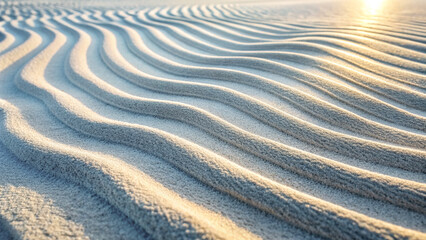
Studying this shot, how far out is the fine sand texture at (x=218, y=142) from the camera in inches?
24.5

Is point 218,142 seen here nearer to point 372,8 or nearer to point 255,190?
point 255,190

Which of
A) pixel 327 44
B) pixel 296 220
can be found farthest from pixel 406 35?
pixel 296 220

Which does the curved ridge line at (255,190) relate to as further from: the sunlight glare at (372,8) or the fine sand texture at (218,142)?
the sunlight glare at (372,8)

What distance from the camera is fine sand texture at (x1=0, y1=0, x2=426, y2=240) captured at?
2.05 feet

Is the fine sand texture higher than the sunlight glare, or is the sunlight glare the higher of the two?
the sunlight glare

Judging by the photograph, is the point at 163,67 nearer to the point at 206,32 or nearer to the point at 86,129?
the point at 86,129

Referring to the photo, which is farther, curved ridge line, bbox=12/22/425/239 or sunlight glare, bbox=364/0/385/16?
sunlight glare, bbox=364/0/385/16

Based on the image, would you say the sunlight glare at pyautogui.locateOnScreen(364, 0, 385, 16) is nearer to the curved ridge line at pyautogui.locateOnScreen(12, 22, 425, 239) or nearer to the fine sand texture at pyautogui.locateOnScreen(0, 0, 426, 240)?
the fine sand texture at pyautogui.locateOnScreen(0, 0, 426, 240)

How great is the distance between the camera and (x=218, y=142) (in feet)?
2.97

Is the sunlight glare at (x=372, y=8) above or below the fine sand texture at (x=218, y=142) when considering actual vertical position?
above

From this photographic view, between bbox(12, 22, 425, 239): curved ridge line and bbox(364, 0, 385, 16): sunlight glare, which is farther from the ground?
bbox(364, 0, 385, 16): sunlight glare

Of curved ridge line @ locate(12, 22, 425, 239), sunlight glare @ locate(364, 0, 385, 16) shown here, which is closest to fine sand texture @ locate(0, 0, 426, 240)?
curved ridge line @ locate(12, 22, 425, 239)

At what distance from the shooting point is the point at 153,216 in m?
0.60

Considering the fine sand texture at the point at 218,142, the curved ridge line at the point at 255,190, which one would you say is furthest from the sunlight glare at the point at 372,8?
the curved ridge line at the point at 255,190
